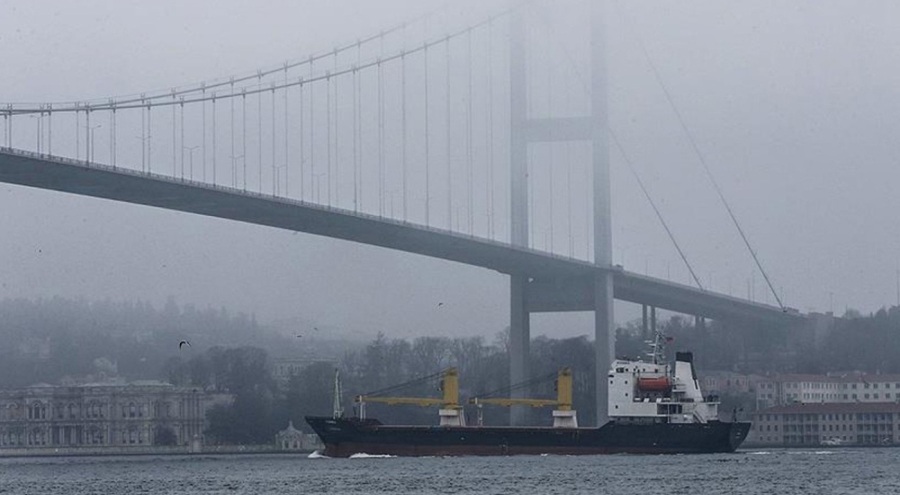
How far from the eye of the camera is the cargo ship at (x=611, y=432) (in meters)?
56.6

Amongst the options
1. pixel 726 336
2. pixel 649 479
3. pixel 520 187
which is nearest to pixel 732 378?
pixel 726 336

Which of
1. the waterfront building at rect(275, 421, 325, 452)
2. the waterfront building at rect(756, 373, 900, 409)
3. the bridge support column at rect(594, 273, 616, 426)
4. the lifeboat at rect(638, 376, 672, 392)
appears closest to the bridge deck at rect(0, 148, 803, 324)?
the bridge support column at rect(594, 273, 616, 426)

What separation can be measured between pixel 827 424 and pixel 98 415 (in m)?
19.6

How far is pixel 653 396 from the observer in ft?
189

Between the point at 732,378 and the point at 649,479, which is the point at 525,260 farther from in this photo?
the point at 732,378

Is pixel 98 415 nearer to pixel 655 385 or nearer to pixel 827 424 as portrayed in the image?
pixel 827 424

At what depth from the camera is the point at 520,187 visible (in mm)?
60125

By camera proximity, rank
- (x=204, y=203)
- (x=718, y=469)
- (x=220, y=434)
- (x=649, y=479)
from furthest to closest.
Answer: (x=220, y=434) → (x=204, y=203) → (x=718, y=469) → (x=649, y=479)

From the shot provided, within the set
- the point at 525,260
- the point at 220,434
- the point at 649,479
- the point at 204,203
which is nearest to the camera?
the point at 649,479

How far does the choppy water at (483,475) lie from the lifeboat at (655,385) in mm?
2198

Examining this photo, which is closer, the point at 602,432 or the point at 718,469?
the point at 718,469

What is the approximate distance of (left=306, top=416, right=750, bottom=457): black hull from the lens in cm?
5653

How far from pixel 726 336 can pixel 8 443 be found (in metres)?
22.7

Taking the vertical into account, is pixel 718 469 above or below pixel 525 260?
below
